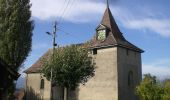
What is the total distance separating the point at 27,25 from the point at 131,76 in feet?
52.9

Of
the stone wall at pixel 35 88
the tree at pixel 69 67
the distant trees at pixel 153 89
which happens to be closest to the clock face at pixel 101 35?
the distant trees at pixel 153 89

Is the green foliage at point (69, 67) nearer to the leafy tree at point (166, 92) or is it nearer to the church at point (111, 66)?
Answer: the church at point (111, 66)

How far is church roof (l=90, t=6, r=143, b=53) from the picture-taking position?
149ft

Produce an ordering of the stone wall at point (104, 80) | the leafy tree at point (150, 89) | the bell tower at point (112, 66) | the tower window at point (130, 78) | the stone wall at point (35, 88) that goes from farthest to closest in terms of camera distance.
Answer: the stone wall at point (35, 88)
the tower window at point (130, 78)
the bell tower at point (112, 66)
the stone wall at point (104, 80)
the leafy tree at point (150, 89)

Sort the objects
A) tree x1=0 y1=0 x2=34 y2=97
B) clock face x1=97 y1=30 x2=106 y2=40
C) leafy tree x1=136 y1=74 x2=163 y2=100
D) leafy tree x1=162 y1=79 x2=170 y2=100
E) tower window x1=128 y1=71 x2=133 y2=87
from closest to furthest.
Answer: leafy tree x1=162 y1=79 x2=170 y2=100 → tree x1=0 y1=0 x2=34 y2=97 → leafy tree x1=136 y1=74 x2=163 y2=100 → tower window x1=128 y1=71 x2=133 y2=87 → clock face x1=97 y1=30 x2=106 y2=40

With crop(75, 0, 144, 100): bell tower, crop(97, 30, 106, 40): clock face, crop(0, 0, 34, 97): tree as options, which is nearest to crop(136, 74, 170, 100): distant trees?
crop(75, 0, 144, 100): bell tower

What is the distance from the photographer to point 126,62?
4616 cm

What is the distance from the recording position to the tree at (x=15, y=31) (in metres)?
39.1

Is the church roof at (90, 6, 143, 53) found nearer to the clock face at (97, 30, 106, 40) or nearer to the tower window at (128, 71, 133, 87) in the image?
the clock face at (97, 30, 106, 40)

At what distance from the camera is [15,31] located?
1574 inches

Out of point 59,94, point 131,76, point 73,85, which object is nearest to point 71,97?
point 59,94

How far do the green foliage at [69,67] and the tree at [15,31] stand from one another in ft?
14.0

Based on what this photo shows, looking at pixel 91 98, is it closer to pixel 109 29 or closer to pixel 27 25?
pixel 109 29

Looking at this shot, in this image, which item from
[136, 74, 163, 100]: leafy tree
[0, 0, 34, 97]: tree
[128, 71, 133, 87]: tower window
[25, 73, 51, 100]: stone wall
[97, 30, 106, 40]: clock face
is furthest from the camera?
[25, 73, 51, 100]: stone wall
